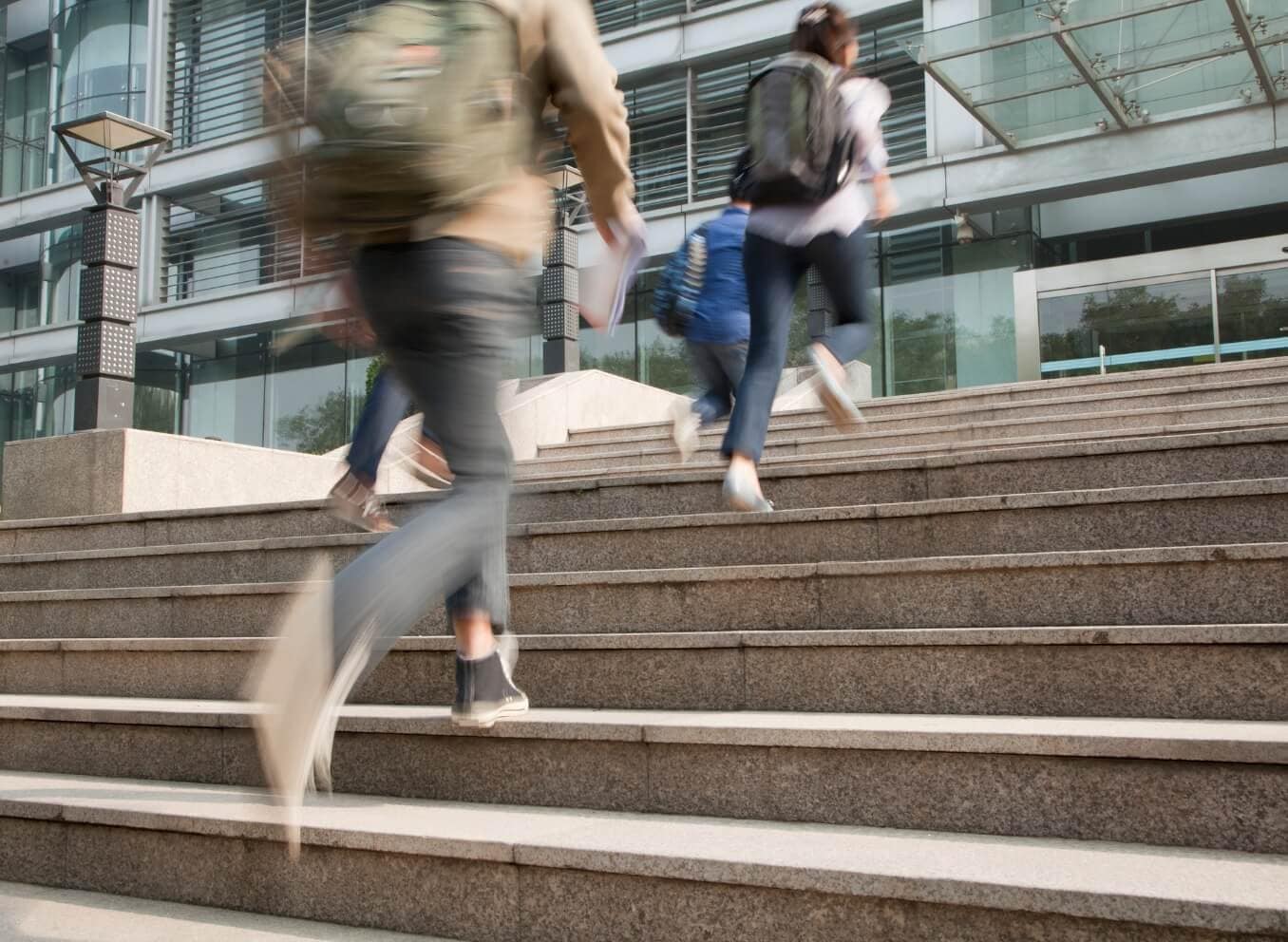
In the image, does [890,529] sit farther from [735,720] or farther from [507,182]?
[507,182]

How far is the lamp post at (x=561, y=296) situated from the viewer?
1326 centimetres

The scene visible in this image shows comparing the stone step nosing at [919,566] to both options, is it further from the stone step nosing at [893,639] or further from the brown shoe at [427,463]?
the brown shoe at [427,463]

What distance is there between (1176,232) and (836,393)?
14200 mm

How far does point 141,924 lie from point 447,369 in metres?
1.56

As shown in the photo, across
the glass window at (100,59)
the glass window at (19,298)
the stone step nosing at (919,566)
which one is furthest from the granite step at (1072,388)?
the glass window at (19,298)

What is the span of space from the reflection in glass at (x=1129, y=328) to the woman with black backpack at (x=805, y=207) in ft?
37.9

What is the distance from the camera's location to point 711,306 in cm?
578

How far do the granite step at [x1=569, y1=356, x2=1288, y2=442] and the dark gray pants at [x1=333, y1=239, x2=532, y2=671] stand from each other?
214 inches

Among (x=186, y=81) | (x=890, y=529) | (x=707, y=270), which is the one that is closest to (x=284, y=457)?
(x=707, y=270)

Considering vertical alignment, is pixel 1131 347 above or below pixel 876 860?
above

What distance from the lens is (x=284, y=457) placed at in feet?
30.2

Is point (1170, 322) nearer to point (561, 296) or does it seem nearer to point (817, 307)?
point (817, 307)

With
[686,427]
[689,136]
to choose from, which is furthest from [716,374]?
[689,136]

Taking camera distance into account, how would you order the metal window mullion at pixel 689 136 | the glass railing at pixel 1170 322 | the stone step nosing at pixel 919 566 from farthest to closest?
the metal window mullion at pixel 689 136, the glass railing at pixel 1170 322, the stone step nosing at pixel 919 566
